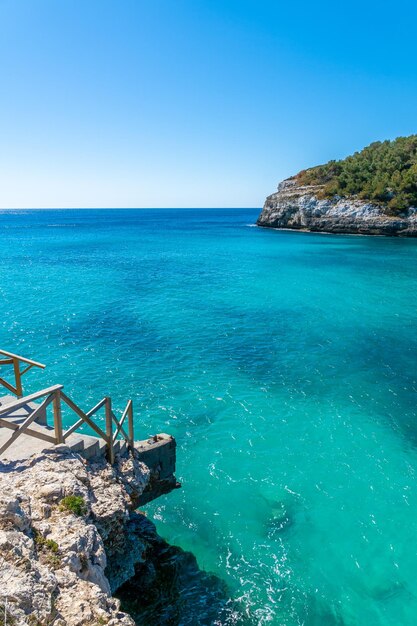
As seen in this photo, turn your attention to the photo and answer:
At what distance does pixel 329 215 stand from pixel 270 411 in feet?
288

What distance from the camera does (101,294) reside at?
42.1m

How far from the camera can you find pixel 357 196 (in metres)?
95.4

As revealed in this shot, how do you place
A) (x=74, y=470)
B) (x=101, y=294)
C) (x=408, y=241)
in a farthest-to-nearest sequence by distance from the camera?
(x=408, y=241) < (x=101, y=294) < (x=74, y=470)

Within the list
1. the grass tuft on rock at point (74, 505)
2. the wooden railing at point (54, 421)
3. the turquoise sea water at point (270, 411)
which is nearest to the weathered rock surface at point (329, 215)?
the turquoise sea water at point (270, 411)

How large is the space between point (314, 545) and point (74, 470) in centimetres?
838

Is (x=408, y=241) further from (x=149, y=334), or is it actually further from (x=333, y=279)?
(x=149, y=334)

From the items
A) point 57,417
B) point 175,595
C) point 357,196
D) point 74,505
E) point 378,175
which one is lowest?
point 175,595

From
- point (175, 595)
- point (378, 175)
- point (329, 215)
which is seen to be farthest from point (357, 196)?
point (175, 595)

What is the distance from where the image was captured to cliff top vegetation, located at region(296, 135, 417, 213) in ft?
295

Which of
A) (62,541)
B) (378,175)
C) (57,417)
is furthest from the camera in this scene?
(378,175)

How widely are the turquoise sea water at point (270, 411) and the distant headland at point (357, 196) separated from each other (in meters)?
50.2

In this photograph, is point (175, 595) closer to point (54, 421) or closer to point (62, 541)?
point (62, 541)

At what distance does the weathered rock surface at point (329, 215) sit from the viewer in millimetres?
88750

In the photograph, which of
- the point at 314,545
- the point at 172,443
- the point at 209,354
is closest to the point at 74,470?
the point at 172,443
